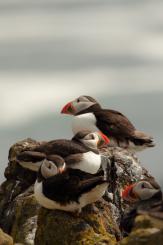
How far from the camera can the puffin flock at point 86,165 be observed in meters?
24.7

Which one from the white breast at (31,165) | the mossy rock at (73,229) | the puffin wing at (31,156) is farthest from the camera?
the white breast at (31,165)

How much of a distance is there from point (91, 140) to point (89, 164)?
1.60 meters

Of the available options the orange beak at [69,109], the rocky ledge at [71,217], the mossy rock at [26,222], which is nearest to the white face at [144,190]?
the rocky ledge at [71,217]

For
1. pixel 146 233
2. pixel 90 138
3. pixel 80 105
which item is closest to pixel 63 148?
pixel 90 138

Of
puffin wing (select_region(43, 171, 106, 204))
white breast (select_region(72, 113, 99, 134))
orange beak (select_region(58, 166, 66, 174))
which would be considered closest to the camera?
puffin wing (select_region(43, 171, 106, 204))

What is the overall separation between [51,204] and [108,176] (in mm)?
3755

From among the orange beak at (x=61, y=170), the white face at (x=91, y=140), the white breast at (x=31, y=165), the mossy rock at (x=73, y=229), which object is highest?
the orange beak at (x=61, y=170)

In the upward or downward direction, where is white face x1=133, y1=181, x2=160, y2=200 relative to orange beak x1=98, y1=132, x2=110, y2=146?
downward

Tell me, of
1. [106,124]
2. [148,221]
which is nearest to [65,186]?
[148,221]

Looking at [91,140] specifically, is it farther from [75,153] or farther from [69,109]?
[69,109]

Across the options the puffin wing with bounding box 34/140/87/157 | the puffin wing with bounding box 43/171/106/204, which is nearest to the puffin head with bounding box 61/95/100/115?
the puffin wing with bounding box 34/140/87/157

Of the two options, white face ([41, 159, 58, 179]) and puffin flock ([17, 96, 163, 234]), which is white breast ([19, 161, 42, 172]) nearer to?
puffin flock ([17, 96, 163, 234])

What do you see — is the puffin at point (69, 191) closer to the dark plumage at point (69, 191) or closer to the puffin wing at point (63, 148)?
the dark plumage at point (69, 191)

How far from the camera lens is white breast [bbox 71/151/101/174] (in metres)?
26.8
